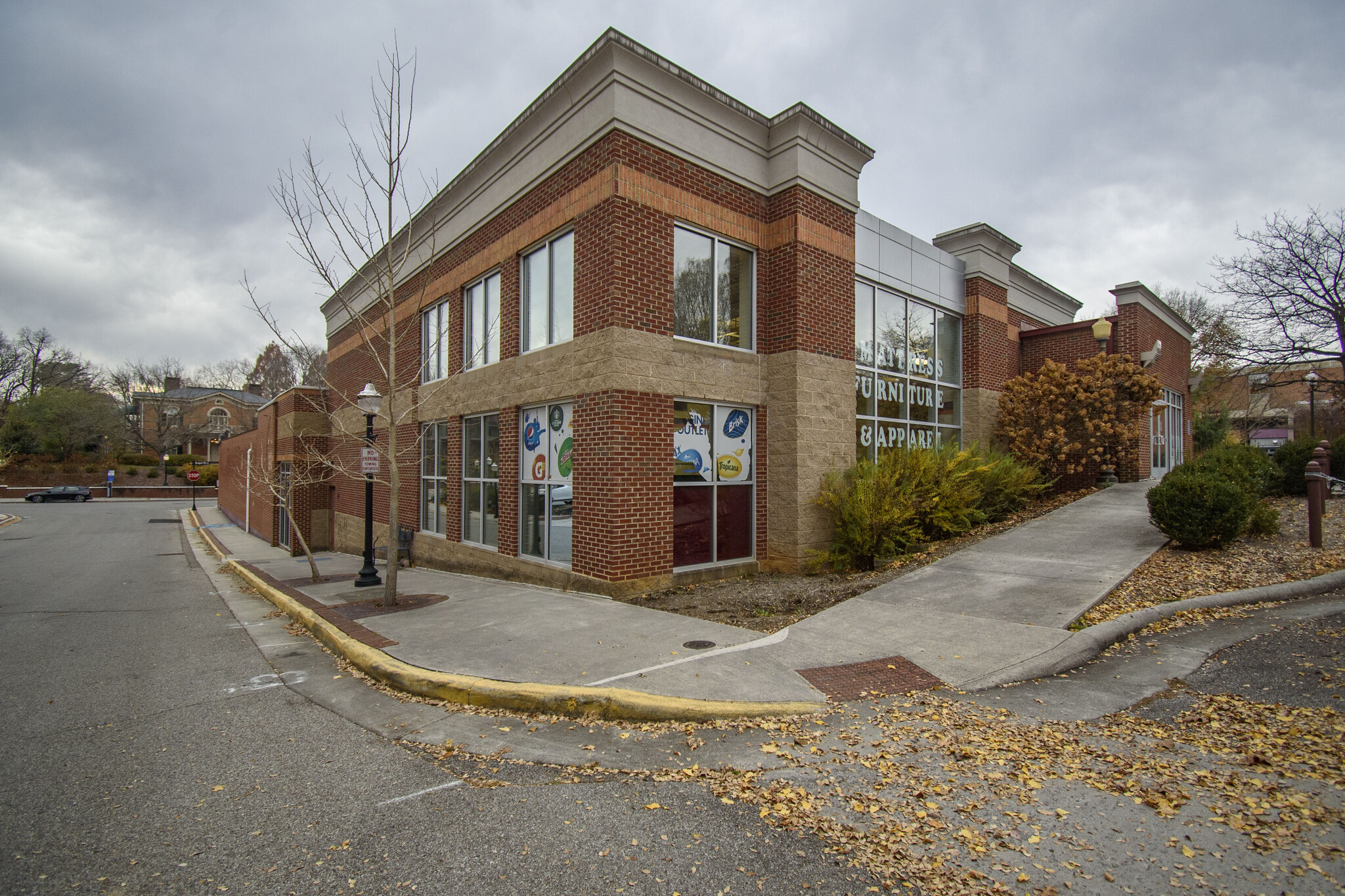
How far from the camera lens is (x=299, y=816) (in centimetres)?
363

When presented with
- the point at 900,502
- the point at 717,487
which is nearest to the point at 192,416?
the point at 717,487

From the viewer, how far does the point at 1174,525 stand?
29.7ft

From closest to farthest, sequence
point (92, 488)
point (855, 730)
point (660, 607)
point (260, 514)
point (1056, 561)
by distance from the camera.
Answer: point (855, 730) → point (660, 607) → point (1056, 561) → point (260, 514) → point (92, 488)

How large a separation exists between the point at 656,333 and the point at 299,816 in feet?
23.5

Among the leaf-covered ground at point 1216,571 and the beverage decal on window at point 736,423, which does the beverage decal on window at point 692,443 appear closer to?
the beverage decal on window at point 736,423

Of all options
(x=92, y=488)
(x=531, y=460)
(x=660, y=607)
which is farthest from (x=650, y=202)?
(x=92, y=488)

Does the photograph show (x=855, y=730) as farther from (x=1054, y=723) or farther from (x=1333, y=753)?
(x=1333, y=753)

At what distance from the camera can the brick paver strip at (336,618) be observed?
708cm

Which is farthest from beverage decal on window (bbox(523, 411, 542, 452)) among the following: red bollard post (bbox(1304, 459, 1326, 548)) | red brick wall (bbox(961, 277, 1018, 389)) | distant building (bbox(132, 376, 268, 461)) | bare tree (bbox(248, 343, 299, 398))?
bare tree (bbox(248, 343, 299, 398))

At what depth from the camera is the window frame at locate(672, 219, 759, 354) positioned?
9930 millimetres

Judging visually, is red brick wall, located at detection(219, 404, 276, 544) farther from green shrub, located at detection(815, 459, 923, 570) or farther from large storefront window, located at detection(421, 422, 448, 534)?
green shrub, located at detection(815, 459, 923, 570)

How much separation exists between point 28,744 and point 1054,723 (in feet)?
23.9

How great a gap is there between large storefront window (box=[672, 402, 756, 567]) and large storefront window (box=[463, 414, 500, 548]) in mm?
3762

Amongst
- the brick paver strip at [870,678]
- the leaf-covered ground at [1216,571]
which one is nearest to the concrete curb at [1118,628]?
the leaf-covered ground at [1216,571]
